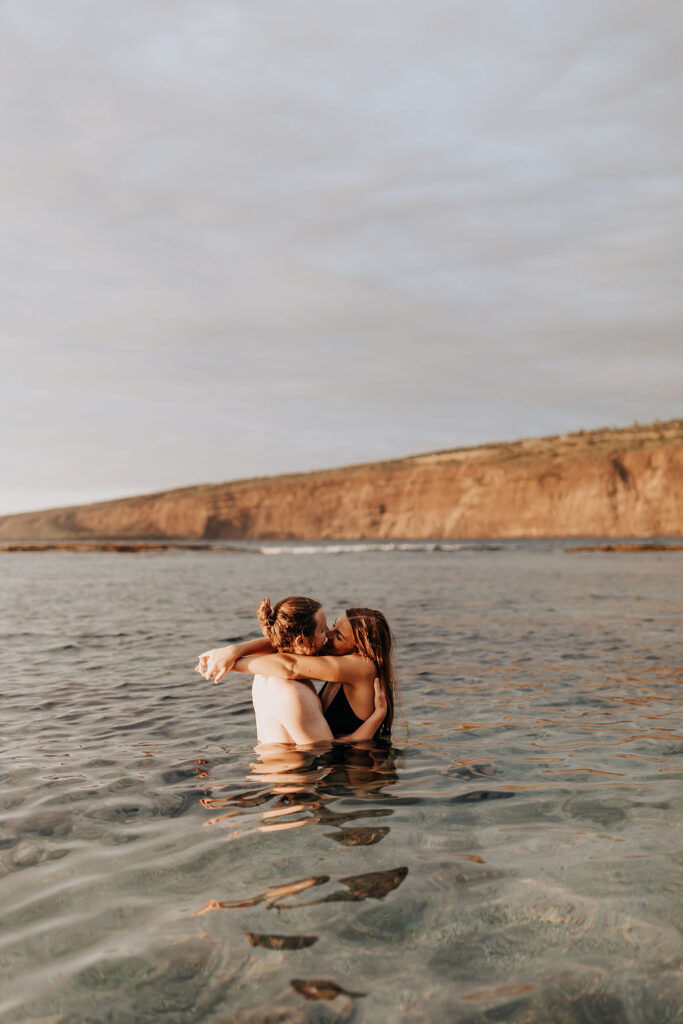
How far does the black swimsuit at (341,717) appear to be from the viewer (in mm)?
6324

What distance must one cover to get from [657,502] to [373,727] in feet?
259

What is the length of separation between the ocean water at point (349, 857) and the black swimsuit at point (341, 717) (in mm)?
374

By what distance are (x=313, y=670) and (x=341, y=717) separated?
963 millimetres

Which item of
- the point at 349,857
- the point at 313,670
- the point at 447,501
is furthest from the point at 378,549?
the point at 349,857

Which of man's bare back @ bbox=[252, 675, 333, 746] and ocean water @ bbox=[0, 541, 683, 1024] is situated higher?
man's bare back @ bbox=[252, 675, 333, 746]

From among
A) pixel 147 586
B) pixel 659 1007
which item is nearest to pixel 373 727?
pixel 659 1007

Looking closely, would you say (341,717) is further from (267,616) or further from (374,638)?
(267,616)

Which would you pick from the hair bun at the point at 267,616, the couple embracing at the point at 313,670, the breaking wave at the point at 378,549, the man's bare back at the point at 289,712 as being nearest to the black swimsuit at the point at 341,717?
the couple embracing at the point at 313,670

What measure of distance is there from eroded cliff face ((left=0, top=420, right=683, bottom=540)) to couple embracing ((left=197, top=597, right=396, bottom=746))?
7789 centimetres

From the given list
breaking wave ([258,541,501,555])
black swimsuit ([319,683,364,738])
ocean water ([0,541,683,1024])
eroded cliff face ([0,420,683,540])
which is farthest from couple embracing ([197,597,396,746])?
eroded cliff face ([0,420,683,540])

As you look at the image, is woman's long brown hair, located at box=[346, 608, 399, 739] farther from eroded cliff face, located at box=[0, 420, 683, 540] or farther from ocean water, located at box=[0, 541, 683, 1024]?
eroded cliff face, located at box=[0, 420, 683, 540]

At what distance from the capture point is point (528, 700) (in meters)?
7.99

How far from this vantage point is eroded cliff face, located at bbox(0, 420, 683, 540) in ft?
259

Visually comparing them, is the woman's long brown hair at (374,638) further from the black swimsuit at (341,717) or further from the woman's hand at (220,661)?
the woman's hand at (220,661)
